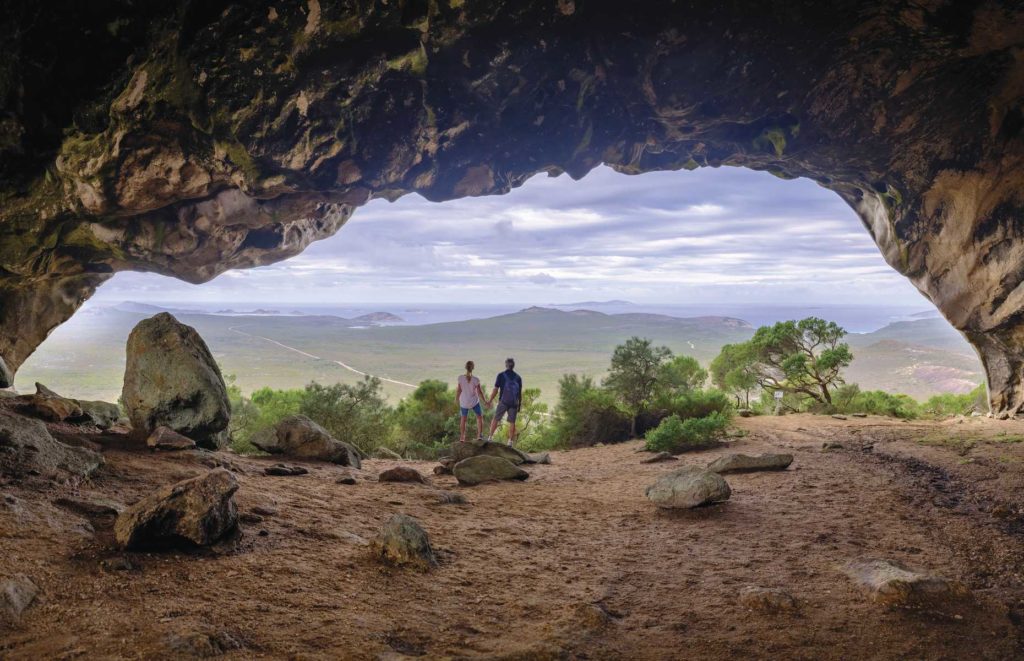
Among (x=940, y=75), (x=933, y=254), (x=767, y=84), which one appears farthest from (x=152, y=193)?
(x=933, y=254)

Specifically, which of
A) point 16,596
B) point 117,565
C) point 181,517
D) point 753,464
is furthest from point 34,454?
point 753,464

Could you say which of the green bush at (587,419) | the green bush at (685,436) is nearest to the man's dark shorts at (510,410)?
the green bush at (685,436)

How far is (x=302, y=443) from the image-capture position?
11.7m

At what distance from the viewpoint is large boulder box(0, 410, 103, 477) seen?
6367mm

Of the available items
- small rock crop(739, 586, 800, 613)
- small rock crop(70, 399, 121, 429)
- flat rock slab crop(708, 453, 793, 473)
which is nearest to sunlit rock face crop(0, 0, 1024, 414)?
small rock crop(70, 399, 121, 429)

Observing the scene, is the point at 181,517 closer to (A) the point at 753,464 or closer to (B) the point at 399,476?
(B) the point at 399,476

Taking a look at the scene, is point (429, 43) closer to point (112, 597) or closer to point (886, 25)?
point (886, 25)

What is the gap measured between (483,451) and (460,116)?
14079mm

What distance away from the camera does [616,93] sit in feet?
68.2

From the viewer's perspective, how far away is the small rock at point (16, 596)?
364 centimetres

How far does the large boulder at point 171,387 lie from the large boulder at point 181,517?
6.06m

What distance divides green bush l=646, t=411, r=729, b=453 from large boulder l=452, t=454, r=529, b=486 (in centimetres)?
495

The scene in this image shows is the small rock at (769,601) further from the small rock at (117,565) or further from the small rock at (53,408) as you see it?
the small rock at (53,408)

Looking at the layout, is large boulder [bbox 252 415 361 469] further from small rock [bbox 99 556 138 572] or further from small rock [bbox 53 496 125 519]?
small rock [bbox 99 556 138 572]
